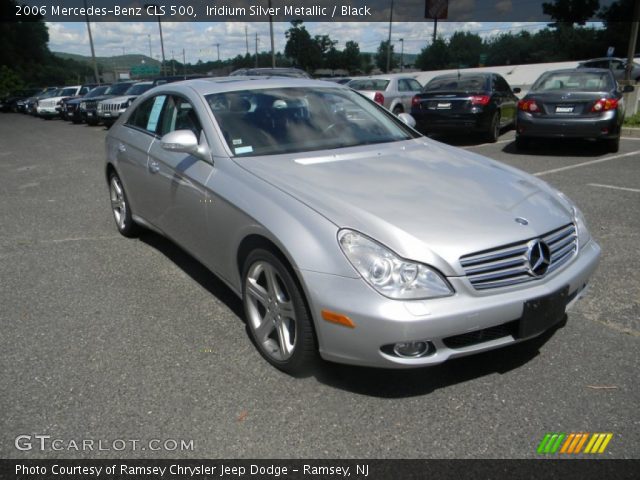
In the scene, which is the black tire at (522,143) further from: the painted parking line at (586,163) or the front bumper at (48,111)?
the front bumper at (48,111)

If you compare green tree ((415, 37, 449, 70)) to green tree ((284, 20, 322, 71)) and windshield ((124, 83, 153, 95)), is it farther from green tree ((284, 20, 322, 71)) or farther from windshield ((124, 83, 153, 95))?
windshield ((124, 83, 153, 95))

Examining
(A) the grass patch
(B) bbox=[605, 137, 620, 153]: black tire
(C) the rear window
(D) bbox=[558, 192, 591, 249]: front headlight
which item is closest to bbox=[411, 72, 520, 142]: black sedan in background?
(B) bbox=[605, 137, 620, 153]: black tire

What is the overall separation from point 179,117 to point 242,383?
219 centimetres

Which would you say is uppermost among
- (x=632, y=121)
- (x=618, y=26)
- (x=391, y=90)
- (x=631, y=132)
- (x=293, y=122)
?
(x=618, y=26)

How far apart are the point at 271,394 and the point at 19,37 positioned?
3463 inches

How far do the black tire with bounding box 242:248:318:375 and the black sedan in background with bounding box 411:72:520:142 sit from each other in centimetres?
905

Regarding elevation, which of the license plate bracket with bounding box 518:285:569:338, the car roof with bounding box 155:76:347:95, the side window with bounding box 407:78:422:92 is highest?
the car roof with bounding box 155:76:347:95

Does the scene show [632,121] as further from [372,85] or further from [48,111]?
[48,111]

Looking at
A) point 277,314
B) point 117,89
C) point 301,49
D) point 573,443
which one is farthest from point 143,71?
point 573,443

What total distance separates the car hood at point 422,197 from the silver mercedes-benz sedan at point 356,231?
0.03 feet

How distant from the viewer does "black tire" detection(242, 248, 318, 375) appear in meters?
2.73

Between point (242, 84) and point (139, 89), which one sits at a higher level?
point (242, 84)

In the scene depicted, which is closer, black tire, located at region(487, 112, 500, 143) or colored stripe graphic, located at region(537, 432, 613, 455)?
colored stripe graphic, located at region(537, 432, 613, 455)

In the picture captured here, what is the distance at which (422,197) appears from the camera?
2914mm
